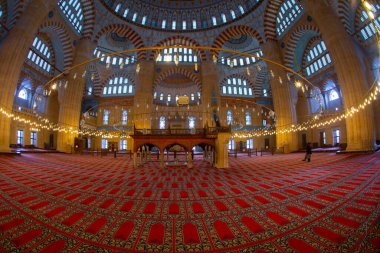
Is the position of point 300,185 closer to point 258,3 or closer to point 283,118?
point 283,118

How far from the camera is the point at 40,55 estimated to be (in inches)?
619

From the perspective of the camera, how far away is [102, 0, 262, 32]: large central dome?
18016mm

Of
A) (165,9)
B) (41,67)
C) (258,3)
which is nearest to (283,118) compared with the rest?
(258,3)

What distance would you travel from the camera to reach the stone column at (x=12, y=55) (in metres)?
9.55

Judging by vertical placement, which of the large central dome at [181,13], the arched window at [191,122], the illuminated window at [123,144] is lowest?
the illuminated window at [123,144]

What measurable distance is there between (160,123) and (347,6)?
2068cm

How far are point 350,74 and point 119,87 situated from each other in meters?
23.7

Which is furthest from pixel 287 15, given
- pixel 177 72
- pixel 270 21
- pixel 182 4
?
pixel 177 72

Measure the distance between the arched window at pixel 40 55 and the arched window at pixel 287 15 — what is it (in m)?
21.5

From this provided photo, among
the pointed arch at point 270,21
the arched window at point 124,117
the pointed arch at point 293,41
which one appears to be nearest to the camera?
the pointed arch at point 293,41

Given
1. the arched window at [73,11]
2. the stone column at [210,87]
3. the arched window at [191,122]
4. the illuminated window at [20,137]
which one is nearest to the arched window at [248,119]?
the arched window at [191,122]

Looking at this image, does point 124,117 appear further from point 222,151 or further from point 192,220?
point 192,220

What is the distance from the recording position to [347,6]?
37.4ft

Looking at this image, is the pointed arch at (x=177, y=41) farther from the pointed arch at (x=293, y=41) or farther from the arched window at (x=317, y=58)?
the arched window at (x=317, y=58)
